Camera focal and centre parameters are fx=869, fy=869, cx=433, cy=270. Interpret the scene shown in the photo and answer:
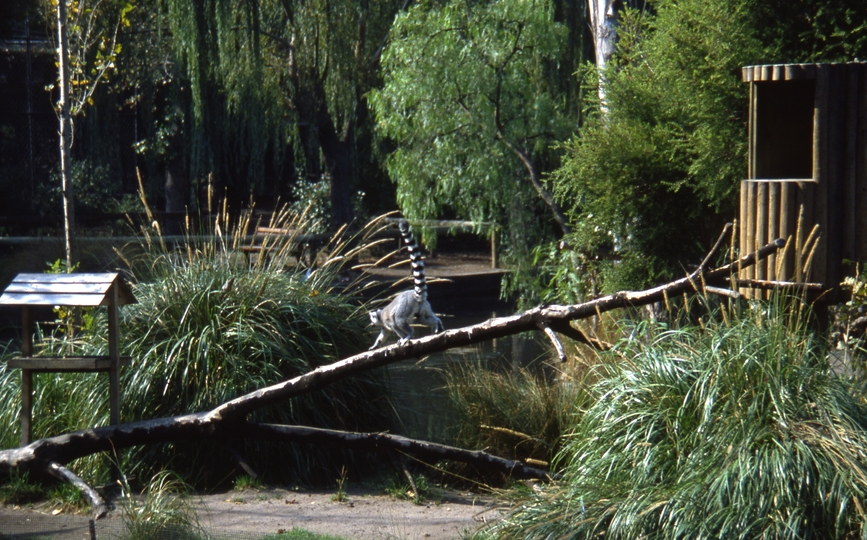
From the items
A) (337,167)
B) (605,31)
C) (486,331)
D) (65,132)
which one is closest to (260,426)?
(486,331)

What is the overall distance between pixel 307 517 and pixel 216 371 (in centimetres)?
148

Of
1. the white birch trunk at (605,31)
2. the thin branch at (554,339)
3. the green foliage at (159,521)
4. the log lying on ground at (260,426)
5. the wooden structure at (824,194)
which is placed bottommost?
the green foliage at (159,521)

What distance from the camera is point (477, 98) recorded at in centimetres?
1238

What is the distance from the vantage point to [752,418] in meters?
4.25

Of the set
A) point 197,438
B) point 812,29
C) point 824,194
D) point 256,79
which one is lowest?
point 197,438

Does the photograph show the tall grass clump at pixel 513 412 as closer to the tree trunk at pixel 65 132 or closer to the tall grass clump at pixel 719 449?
the tall grass clump at pixel 719 449

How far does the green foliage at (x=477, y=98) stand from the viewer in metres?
12.4

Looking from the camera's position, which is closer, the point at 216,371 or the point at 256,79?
the point at 216,371

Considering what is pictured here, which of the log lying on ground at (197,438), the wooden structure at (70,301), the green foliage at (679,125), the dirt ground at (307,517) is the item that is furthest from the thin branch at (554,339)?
the wooden structure at (70,301)

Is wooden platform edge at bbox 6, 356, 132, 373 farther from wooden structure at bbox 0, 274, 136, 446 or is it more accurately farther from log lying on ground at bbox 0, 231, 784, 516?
log lying on ground at bbox 0, 231, 784, 516

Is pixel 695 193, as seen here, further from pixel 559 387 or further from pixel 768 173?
pixel 559 387

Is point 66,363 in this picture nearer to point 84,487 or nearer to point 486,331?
point 84,487

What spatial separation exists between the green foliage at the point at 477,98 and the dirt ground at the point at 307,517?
707 centimetres

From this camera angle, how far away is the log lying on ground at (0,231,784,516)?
→ 5270 millimetres
